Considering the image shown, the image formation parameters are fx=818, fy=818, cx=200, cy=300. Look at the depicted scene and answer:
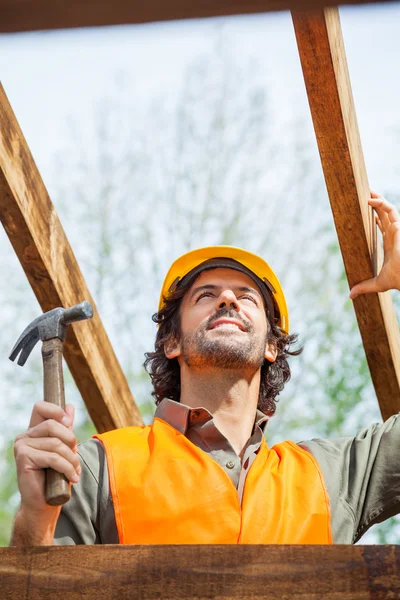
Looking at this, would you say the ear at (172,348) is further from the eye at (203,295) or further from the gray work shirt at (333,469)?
the gray work shirt at (333,469)

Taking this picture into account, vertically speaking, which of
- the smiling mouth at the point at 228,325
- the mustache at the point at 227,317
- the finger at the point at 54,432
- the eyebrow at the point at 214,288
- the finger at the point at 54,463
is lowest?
the finger at the point at 54,463

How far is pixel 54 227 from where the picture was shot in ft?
9.05

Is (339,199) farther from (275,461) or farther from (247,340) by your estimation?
(275,461)

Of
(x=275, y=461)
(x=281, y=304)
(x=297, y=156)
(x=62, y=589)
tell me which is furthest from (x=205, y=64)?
(x=62, y=589)

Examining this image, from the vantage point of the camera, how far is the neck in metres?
2.63

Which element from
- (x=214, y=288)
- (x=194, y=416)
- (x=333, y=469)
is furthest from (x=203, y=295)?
(x=333, y=469)

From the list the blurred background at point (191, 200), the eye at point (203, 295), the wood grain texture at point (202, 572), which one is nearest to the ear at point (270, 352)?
the eye at point (203, 295)

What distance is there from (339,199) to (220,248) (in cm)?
50

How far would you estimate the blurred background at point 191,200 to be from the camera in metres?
9.86

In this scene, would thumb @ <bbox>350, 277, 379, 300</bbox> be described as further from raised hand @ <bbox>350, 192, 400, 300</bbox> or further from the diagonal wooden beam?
the diagonal wooden beam

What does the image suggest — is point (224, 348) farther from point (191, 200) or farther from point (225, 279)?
point (191, 200)

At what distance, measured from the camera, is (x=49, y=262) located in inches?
106

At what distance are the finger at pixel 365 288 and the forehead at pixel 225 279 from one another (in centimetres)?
36

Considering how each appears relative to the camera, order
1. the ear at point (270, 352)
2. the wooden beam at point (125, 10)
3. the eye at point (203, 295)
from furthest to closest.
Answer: the ear at point (270, 352) → the eye at point (203, 295) → the wooden beam at point (125, 10)
